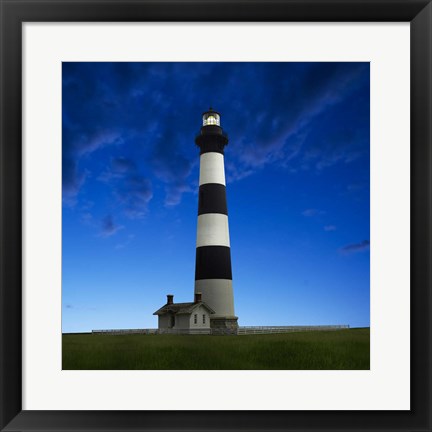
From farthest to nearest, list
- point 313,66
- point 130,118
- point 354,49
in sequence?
point 130,118 → point 313,66 → point 354,49

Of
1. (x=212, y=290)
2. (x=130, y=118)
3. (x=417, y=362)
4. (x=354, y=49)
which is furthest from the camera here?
(x=212, y=290)

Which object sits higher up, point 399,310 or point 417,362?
point 399,310

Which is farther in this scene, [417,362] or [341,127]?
[341,127]

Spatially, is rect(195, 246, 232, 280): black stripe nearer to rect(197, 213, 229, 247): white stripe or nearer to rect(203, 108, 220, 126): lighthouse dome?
rect(197, 213, 229, 247): white stripe

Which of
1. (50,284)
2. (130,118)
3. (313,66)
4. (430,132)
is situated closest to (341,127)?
(313,66)

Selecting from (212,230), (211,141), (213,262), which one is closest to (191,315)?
(213,262)

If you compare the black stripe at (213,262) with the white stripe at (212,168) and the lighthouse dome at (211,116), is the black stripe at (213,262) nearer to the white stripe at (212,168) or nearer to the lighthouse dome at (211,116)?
the white stripe at (212,168)

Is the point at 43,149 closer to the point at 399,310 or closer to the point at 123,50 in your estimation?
the point at 123,50
